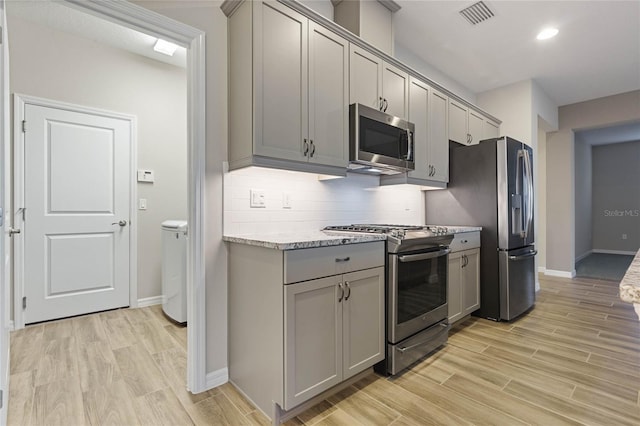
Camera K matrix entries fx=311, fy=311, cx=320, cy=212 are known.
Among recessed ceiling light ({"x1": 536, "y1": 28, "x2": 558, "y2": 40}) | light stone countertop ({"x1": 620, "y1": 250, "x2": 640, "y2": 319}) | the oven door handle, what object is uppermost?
recessed ceiling light ({"x1": 536, "y1": 28, "x2": 558, "y2": 40})

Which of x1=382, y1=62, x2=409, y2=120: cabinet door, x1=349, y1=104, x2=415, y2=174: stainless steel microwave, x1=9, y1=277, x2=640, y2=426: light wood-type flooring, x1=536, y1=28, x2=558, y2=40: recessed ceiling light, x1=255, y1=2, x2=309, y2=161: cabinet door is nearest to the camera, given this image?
x1=9, y1=277, x2=640, y2=426: light wood-type flooring

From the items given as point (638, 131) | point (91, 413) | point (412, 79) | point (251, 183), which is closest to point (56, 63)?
point (251, 183)

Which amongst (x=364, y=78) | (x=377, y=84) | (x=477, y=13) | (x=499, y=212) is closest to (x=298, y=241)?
(x=364, y=78)

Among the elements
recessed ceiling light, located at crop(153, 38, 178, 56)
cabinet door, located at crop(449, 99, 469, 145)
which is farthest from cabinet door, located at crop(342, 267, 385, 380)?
recessed ceiling light, located at crop(153, 38, 178, 56)

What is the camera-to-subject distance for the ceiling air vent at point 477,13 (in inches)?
110

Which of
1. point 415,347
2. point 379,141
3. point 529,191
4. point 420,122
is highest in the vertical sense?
point 420,122

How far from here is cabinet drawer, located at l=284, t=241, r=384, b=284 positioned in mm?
1522

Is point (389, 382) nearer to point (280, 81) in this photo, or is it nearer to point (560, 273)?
point (280, 81)

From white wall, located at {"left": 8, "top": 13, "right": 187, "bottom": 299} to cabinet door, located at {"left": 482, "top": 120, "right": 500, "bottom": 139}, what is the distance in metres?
3.79

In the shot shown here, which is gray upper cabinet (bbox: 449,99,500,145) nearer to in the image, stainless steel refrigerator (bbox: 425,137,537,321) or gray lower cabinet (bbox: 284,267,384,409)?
stainless steel refrigerator (bbox: 425,137,537,321)

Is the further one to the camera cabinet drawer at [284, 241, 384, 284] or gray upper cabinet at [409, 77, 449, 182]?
gray upper cabinet at [409, 77, 449, 182]

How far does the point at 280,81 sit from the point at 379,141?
908mm

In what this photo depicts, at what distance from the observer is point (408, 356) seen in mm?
2080

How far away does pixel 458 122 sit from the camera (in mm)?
3436
